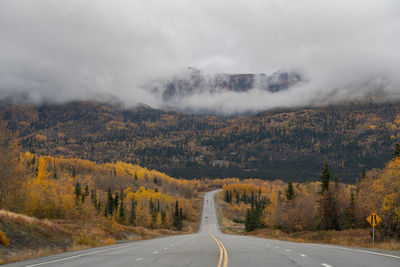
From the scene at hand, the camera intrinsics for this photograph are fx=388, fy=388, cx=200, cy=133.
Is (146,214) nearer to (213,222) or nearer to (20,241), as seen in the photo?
(213,222)

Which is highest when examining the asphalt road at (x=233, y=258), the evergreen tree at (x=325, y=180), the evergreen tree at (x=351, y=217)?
the evergreen tree at (x=325, y=180)

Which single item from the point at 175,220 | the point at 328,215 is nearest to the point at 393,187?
the point at 328,215

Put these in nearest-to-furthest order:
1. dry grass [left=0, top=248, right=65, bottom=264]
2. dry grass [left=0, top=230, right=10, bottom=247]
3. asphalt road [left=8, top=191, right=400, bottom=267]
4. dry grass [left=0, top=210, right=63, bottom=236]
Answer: asphalt road [left=8, top=191, right=400, bottom=267]
dry grass [left=0, top=248, right=65, bottom=264]
dry grass [left=0, top=230, right=10, bottom=247]
dry grass [left=0, top=210, right=63, bottom=236]

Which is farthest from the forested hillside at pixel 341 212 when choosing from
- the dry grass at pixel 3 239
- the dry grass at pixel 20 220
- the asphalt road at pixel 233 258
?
the dry grass at pixel 20 220

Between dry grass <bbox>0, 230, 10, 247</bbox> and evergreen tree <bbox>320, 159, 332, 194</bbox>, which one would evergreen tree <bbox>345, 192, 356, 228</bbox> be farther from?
dry grass <bbox>0, 230, 10, 247</bbox>

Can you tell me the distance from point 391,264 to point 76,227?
31473 mm

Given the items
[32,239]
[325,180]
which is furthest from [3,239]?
[325,180]

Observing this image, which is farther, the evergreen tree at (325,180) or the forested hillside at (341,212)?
the evergreen tree at (325,180)

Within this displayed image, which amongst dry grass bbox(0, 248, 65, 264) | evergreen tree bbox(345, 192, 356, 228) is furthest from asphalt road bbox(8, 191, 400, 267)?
evergreen tree bbox(345, 192, 356, 228)

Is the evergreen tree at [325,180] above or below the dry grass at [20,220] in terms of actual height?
above

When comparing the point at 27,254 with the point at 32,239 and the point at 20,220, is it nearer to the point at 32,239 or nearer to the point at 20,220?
the point at 32,239

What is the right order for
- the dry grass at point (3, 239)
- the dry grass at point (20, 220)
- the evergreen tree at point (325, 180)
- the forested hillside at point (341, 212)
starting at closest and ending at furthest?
the dry grass at point (3, 239) → the dry grass at point (20, 220) → the forested hillside at point (341, 212) → the evergreen tree at point (325, 180)

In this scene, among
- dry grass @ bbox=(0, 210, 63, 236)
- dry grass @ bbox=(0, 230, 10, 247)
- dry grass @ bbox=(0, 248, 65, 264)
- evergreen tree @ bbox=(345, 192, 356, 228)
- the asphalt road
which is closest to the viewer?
the asphalt road

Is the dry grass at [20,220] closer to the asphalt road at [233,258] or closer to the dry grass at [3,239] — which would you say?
the dry grass at [3,239]
